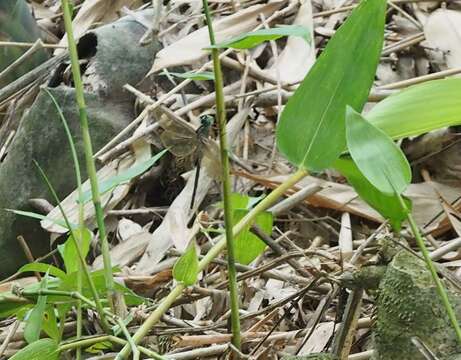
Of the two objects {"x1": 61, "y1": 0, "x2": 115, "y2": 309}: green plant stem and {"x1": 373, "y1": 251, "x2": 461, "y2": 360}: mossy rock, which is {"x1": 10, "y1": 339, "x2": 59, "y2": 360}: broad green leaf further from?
{"x1": 373, "y1": 251, "x2": 461, "y2": 360}: mossy rock

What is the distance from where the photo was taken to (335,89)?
545 mm

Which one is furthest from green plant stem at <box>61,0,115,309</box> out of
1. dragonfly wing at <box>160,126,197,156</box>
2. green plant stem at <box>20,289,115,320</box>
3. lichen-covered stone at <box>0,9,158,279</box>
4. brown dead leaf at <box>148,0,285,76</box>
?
lichen-covered stone at <box>0,9,158,279</box>

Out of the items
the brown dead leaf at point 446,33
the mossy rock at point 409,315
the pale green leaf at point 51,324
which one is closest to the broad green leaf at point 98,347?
the pale green leaf at point 51,324

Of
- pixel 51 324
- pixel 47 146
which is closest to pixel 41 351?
pixel 51 324

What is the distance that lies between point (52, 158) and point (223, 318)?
63 centimetres

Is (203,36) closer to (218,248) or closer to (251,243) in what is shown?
(251,243)

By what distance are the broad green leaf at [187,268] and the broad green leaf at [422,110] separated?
0.51 ft

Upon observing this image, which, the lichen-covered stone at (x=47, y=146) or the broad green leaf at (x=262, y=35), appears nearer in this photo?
the broad green leaf at (x=262, y=35)

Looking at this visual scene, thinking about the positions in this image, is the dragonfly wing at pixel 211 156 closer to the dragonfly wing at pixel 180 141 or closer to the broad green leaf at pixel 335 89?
the dragonfly wing at pixel 180 141

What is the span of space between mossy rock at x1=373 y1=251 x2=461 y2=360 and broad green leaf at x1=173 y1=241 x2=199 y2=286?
0.13 meters

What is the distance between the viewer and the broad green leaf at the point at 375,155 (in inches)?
17.6

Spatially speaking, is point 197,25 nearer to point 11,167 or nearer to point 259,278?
point 11,167

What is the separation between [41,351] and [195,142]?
379mm

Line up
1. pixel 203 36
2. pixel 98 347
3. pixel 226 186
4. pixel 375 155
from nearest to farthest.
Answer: pixel 375 155 → pixel 226 186 → pixel 98 347 → pixel 203 36
